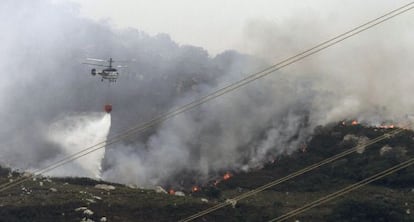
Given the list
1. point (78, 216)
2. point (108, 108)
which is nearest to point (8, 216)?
point (78, 216)

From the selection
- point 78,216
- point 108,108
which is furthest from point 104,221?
point 108,108

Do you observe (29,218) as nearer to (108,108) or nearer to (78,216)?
(78,216)

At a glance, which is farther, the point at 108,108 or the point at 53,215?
the point at 53,215

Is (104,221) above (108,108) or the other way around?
the other way around

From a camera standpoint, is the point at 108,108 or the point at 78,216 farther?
the point at 78,216

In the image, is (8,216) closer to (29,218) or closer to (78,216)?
(29,218)

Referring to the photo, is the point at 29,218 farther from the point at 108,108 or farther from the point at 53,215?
the point at 108,108

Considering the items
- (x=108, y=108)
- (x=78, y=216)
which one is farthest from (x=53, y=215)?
(x=108, y=108)
